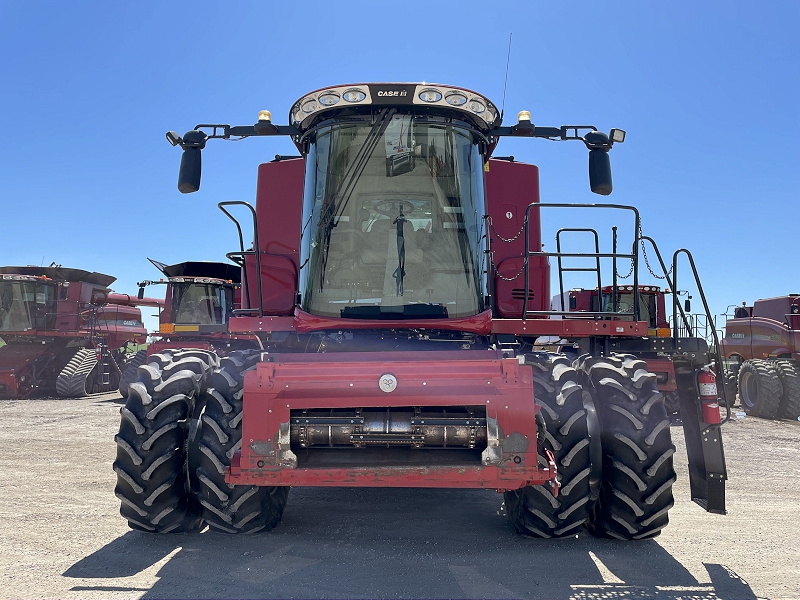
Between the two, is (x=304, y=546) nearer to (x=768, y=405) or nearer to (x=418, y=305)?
(x=418, y=305)

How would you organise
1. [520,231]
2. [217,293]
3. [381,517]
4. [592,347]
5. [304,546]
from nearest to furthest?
[304,546] → [381,517] → [592,347] → [520,231] → [217,293]

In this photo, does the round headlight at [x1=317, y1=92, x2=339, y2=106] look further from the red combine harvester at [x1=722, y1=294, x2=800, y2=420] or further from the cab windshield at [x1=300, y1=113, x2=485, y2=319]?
the red combine harvester at [x1=722, y1=294, x2=800, y2=420]

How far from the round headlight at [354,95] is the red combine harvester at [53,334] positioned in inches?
673

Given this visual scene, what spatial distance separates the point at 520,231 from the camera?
6188 millimetres


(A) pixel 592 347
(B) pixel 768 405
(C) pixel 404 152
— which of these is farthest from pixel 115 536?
(B) pixel 768 405

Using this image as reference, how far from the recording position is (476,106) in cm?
495

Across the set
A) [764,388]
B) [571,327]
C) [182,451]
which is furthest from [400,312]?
[764,388]

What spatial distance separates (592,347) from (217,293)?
1342 cm

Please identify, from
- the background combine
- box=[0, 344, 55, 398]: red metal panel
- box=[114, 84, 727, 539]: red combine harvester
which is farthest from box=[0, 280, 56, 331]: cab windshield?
box=[114, 84, 727, 539]: red combine harvester

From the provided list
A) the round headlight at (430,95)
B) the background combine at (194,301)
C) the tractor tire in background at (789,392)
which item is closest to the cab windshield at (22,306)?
the background combine at (194,301)

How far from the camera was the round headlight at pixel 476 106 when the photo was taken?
4922 millimetres

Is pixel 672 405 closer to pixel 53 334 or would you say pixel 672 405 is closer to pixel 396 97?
pixel 396 97

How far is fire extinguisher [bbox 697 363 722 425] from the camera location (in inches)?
184

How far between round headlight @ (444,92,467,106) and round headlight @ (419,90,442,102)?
0.23 ft
